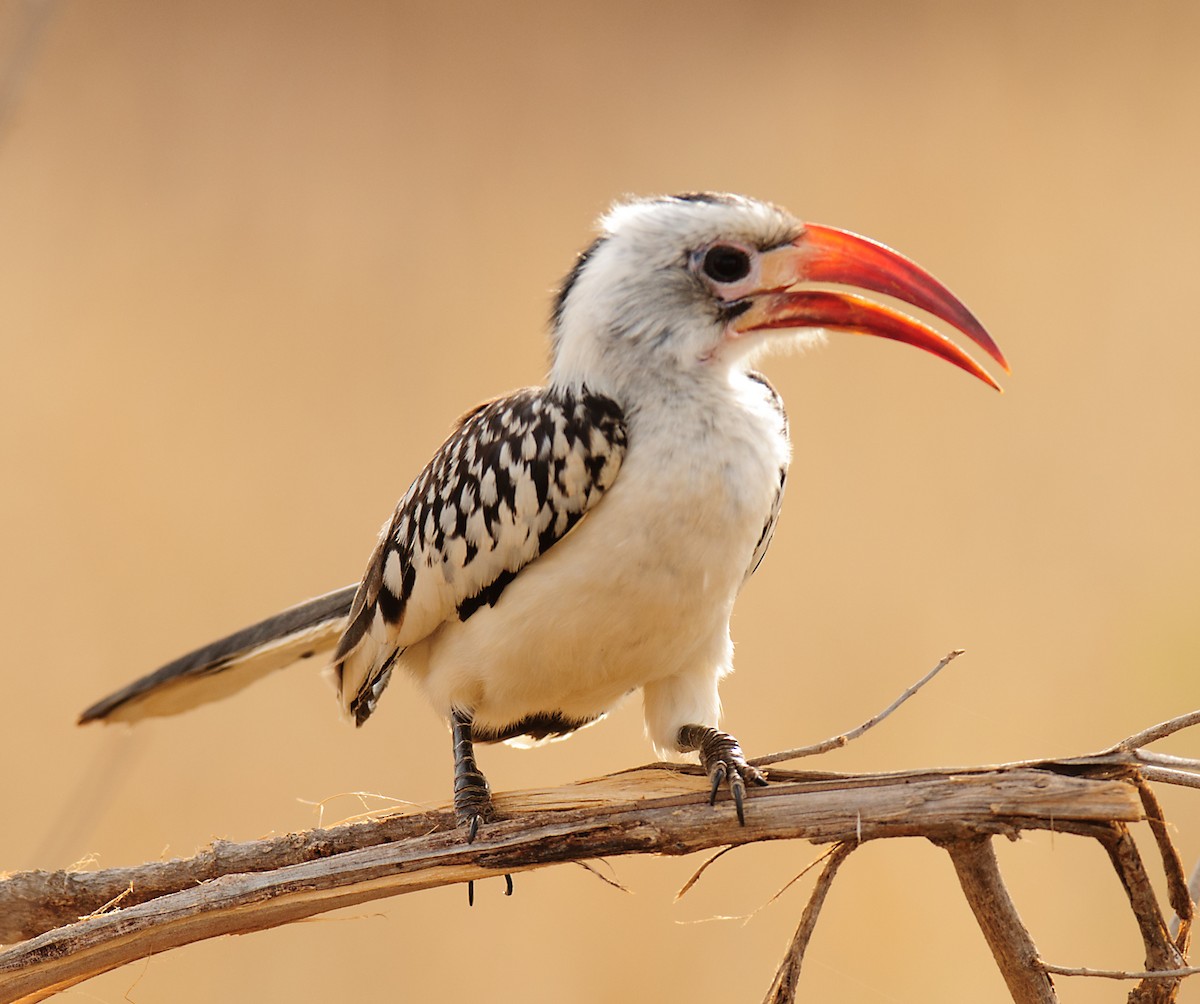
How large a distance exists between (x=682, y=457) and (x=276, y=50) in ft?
8.14

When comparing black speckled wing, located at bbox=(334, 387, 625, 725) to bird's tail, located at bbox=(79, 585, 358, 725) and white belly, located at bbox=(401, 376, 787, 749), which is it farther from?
bird's tail, located at bbox=(79, 585, 358, 725)

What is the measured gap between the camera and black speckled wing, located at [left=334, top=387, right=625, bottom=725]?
1.71 m

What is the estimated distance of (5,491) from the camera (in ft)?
10.7

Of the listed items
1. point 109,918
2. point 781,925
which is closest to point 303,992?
point 781,925

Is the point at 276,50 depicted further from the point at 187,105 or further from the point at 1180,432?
the point at 1180,432

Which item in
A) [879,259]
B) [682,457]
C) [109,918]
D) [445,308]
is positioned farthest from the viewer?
[445,308]

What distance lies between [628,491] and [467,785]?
1.50ft

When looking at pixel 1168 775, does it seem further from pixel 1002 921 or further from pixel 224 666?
pixel 224 666

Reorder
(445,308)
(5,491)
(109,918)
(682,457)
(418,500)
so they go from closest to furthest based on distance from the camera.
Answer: (109,918), (682,457), (418,500), (5,491), (445,308)

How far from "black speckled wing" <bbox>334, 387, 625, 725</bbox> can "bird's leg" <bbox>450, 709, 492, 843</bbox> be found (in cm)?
15

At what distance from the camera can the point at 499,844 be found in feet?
4.71

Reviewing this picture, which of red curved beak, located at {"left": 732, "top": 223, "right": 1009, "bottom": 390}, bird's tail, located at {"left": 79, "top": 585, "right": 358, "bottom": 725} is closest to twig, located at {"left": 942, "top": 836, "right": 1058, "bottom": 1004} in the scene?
red curved beak, located at {"left": 732, "top": 223, "right": 1009, "bottom": 390}

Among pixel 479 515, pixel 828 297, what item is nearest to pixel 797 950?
pixel 479 515

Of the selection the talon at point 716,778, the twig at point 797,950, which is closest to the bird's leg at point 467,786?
the talon at point 716,778
